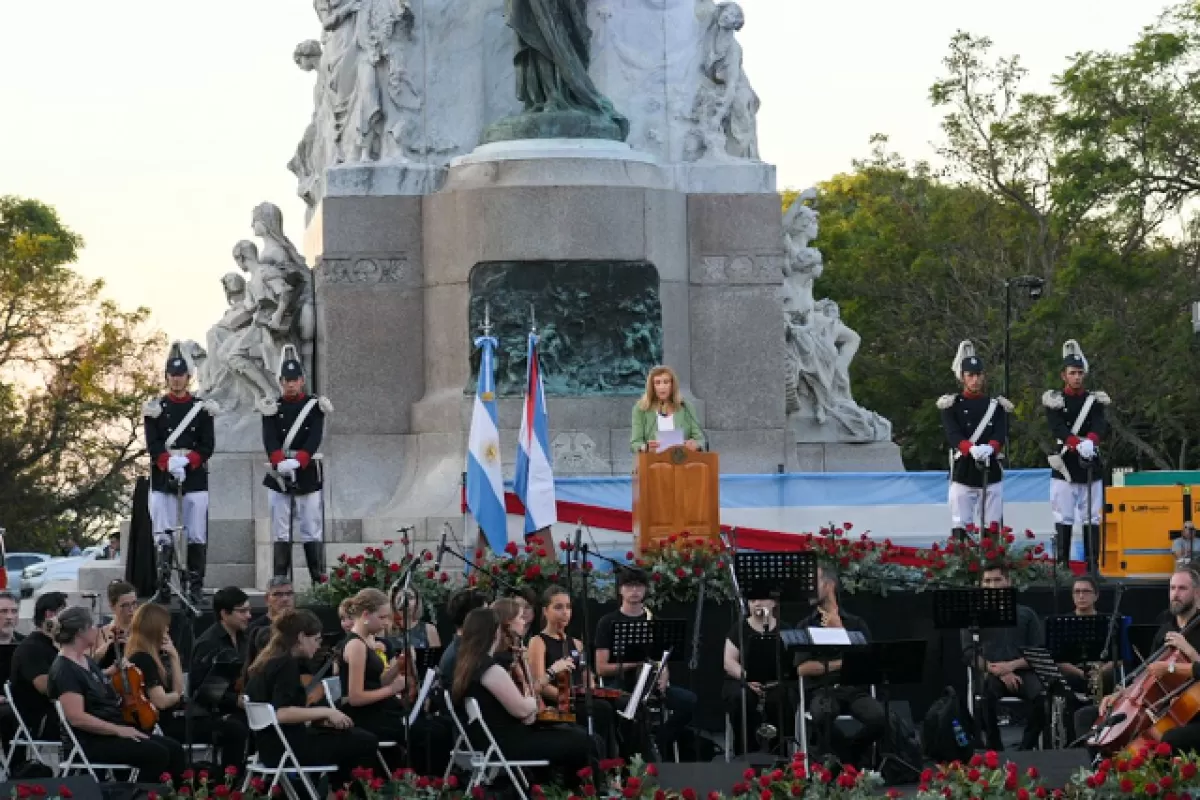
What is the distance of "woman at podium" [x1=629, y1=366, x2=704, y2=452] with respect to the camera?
72.8 ft

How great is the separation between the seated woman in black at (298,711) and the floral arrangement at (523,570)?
4.34m

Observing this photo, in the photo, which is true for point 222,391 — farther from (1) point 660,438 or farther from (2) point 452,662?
(2) point 452,662

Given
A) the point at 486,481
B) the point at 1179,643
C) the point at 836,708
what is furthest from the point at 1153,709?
the point at 486,481

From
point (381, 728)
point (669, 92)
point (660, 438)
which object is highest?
point (669, 92)

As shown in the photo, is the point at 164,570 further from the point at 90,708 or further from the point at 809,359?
the point at 809,359

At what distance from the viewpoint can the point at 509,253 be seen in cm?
2603

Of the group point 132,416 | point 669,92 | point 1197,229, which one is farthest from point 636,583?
point 132,416

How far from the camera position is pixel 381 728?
1581cm

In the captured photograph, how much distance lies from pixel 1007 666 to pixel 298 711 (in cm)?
543

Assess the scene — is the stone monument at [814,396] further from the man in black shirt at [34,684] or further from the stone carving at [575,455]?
the man in black shirt at [34,684]

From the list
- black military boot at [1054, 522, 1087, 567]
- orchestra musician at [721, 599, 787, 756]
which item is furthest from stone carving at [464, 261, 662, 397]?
orchestra musician at [721, 599, 787, 756]

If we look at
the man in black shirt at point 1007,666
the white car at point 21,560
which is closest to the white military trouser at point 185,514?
the man in black shirt at point 1007,666

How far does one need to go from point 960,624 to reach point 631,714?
2.49 m

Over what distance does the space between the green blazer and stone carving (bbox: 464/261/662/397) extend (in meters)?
3.64
